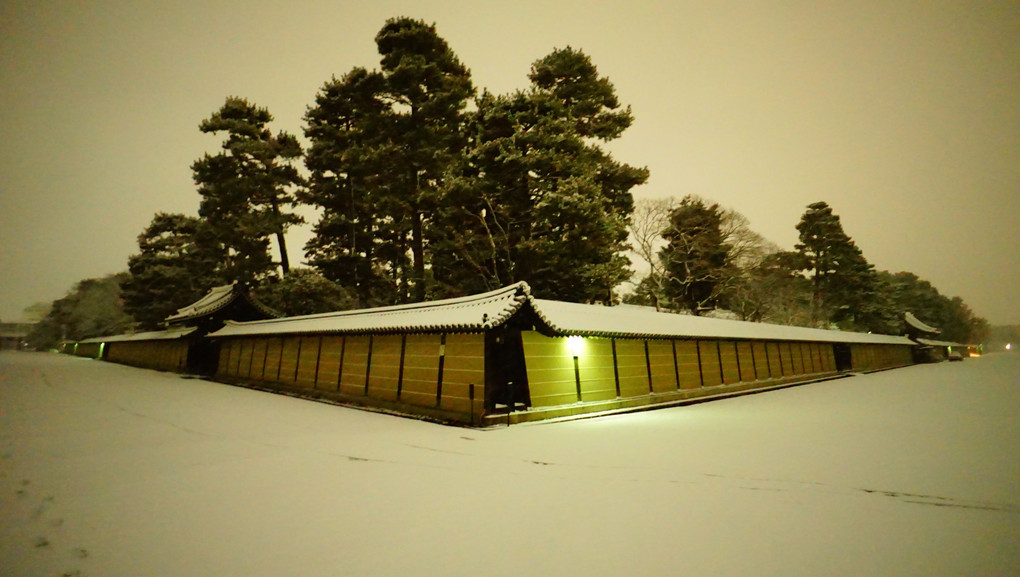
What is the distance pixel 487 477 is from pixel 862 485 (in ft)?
13.6

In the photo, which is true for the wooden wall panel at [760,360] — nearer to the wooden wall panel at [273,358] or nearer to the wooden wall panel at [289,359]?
the wooden wall panel at [289,359]

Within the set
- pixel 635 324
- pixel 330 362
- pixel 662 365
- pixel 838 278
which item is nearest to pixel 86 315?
pixel 330 362

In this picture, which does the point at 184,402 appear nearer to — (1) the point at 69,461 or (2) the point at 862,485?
(1) the point at 69,461

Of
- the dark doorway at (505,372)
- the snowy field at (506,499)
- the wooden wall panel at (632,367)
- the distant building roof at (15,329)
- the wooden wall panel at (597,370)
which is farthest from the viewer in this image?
the distant building roof at (15,329)

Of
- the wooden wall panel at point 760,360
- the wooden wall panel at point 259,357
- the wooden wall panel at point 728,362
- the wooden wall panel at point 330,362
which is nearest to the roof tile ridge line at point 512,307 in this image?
the wooden wall panel at point 330,362

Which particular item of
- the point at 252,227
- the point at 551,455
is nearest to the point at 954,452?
the point at 551,455

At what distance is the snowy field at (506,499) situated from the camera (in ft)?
9.60

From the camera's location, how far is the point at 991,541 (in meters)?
3.18

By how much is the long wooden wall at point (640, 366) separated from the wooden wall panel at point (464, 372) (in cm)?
112

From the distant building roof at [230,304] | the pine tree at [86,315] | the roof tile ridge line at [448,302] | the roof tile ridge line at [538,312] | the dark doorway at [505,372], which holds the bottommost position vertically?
the dark doorway at [505,372]

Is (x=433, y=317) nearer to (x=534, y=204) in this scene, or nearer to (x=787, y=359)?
(x=534, y=204)

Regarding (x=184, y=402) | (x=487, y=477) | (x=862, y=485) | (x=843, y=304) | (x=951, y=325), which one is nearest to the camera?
(x=862, y=485)

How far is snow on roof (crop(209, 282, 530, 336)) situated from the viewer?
8883 mm

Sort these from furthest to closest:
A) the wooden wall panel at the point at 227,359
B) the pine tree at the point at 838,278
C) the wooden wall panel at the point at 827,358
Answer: the pine tree at the point at 838,278, the wooden wall panel at the point at 827,358, the wooden wall panel at the point at 227,359
